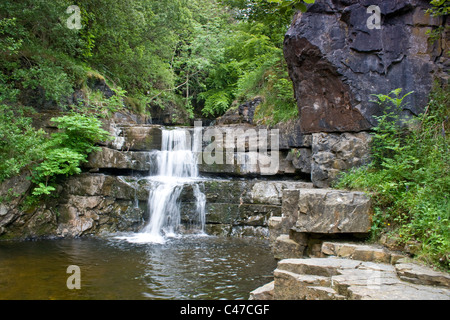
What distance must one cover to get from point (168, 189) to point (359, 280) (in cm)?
705

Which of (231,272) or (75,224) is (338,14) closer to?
(231,272)

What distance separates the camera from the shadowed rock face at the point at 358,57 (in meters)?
7.27

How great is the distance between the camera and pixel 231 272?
6.14 metres

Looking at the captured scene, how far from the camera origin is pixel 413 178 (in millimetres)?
5973

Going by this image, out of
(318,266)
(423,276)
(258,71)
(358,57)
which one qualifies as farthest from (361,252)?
(258,71)

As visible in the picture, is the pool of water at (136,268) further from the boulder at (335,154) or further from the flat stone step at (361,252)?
the boulder at (335,154)

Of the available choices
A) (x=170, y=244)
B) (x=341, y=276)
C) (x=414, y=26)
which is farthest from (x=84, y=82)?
(x=341, y=276)

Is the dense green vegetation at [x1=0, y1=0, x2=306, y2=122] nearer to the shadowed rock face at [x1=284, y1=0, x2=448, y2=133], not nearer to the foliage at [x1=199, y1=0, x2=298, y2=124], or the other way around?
the foliage at [x1=199, y1=0, x2=298, y2=124]

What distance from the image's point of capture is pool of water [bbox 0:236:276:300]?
5129 mm

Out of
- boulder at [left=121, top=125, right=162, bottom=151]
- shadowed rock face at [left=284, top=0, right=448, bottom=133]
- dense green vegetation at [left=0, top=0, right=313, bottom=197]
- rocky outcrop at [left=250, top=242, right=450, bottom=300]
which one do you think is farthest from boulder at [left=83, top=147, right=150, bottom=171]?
rocky outcrop at [left=250, top=242, right=450, bottom=300]

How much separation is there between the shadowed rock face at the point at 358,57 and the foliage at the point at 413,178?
392mm

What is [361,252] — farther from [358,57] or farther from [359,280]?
[358,57]

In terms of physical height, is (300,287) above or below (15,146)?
below

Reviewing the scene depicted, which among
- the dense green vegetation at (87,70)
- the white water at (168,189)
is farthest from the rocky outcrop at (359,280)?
the white water at (168,189)
